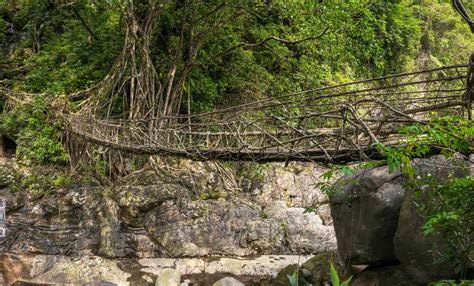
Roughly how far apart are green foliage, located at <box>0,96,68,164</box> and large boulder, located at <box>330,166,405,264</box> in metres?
4.22

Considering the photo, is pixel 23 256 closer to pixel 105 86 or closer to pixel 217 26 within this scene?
pixel 105 86

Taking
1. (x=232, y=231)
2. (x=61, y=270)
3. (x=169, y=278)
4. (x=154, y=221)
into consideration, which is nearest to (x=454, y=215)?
(x=169, y=278)

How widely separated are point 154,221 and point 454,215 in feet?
14.3

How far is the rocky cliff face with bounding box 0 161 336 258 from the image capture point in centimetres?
534

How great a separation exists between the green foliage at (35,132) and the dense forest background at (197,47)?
0.01m

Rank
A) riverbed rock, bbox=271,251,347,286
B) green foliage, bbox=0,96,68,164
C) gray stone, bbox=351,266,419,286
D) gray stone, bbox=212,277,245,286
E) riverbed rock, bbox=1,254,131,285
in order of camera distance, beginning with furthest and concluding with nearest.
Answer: green foliage, bbox=0,96,68,164, riverbed rock, bbox=1,254,131,285, gray stone, bbox=212,277,245,286, riverbed rock, bbox=271,251,347,286, gray stone, bbox=351,266,419,286

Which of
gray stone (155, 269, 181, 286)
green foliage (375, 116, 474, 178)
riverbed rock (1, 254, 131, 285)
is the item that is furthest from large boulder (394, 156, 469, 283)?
riverbed rock (1, 254, 131, 285)

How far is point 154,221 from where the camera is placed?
18.5 ft

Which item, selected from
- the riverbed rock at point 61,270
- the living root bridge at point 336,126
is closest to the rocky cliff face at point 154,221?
the riverbed rock at point 61,270

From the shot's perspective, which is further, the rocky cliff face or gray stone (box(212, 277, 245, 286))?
the rocky cliff face

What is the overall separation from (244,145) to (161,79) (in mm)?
4409

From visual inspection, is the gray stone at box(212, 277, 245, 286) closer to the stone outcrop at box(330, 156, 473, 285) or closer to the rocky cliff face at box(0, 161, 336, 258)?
the rocky cliff face at box(0, 161, 336, 258)

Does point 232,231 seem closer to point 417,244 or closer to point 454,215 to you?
point 417,244

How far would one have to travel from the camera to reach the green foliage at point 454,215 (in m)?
1.86
